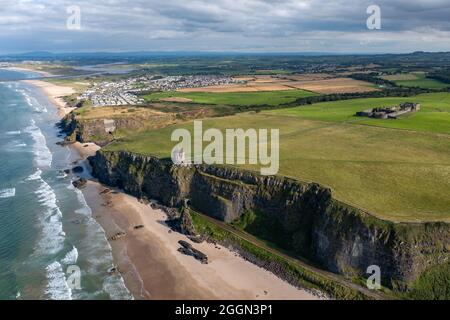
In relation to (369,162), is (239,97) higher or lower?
higher

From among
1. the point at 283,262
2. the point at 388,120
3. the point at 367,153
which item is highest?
the point at 388,120

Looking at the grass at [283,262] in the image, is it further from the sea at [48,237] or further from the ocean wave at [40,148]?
the ocean wave at [40,148]

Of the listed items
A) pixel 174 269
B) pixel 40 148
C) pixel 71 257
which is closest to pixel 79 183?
pixel 71 257

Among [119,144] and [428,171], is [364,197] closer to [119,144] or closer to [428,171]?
[428,171]

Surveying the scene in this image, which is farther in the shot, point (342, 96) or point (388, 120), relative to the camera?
point (342, 96)

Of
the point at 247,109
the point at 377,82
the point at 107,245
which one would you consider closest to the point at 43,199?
the point at 107,245

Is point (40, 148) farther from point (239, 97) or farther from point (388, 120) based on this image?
point (388, 120)
